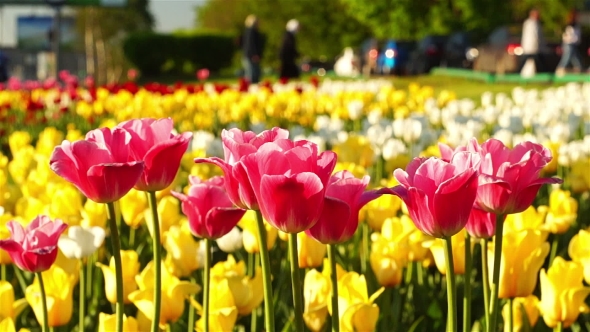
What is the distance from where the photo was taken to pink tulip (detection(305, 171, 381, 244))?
1.34 meters

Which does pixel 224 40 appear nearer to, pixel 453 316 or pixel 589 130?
pixel 589 130

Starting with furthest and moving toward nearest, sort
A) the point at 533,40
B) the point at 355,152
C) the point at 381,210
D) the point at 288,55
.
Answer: the point at 288,55
the point at 533,40
the point at 355,152
the point at 381,210

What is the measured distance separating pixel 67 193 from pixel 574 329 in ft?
5.06

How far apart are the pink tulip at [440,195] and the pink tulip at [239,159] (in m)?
0.20

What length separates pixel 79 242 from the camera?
2156 mm

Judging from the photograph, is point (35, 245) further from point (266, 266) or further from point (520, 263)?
point (520, 263)

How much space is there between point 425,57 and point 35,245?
2720cm

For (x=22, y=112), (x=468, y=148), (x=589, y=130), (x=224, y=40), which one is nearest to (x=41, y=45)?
(x=224, y=40)

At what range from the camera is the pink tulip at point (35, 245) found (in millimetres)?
1509

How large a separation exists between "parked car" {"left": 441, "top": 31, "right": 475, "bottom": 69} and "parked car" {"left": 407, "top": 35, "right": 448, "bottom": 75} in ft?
0.76

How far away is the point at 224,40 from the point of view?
3953 cm

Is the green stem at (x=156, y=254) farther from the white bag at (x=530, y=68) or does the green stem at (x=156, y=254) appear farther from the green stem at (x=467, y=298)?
the white bag at (x=530, y=68)

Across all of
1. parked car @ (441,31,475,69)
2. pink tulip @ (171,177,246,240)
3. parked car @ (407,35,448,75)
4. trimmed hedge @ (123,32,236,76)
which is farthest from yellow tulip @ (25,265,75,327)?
trimmed hedge @ (123,32,236,76)

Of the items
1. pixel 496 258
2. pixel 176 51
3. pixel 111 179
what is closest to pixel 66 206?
pixel 111 179
